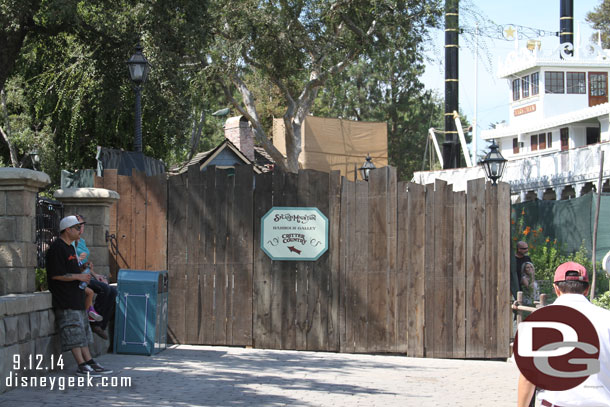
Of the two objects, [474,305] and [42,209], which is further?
[474,305]

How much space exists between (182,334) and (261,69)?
58.9 feet

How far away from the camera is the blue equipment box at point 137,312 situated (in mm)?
10203

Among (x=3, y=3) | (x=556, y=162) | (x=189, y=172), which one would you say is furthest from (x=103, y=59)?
(x=556, y=162)

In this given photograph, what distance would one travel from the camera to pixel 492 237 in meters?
11.2

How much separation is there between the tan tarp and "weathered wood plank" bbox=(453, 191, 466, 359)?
22790mm

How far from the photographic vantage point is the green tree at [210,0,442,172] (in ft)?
86.3

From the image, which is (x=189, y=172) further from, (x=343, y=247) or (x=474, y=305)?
(x=474, y=305)

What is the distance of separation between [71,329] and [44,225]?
1.63 m

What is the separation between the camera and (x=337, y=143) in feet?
116

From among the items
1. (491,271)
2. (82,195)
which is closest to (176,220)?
(82,195)

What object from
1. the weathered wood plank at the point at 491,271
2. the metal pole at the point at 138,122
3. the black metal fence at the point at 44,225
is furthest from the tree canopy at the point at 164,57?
the weathered wood plank at the point at 491,271

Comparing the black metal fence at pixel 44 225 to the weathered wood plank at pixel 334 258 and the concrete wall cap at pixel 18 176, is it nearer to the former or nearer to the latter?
the concrete wall cap at pixel 18 176

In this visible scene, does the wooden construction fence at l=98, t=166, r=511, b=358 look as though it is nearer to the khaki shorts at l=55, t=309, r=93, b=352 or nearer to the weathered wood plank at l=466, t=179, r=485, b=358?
the weathered wood plank at l=466, t=179, r=485, b=358

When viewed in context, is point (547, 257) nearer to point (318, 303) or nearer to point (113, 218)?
point (318, 303)
